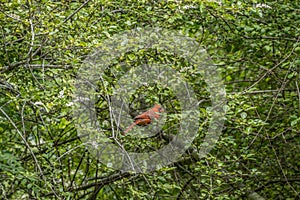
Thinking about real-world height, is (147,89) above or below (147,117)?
above

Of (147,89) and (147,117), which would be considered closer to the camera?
(147,89)

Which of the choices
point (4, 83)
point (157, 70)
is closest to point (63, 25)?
point (4, 83)

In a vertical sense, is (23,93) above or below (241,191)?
above

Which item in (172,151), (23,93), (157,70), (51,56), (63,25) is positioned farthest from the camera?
(172,151)

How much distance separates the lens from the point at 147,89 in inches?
151

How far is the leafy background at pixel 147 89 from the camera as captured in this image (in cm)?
338

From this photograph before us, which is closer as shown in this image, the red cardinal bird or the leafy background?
the leafy background

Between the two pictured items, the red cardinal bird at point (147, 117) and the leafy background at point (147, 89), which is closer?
the leafy background at point (147, 89)

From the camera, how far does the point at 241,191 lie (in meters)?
4.21

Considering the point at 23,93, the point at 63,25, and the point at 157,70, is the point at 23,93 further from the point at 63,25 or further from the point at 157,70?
the point at 157,70

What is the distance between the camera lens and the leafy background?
3375 millimetres

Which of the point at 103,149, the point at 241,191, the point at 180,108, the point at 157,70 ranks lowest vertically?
the point at 241,191

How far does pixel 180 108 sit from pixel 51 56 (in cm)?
111

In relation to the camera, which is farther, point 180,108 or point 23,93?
point 180,108
